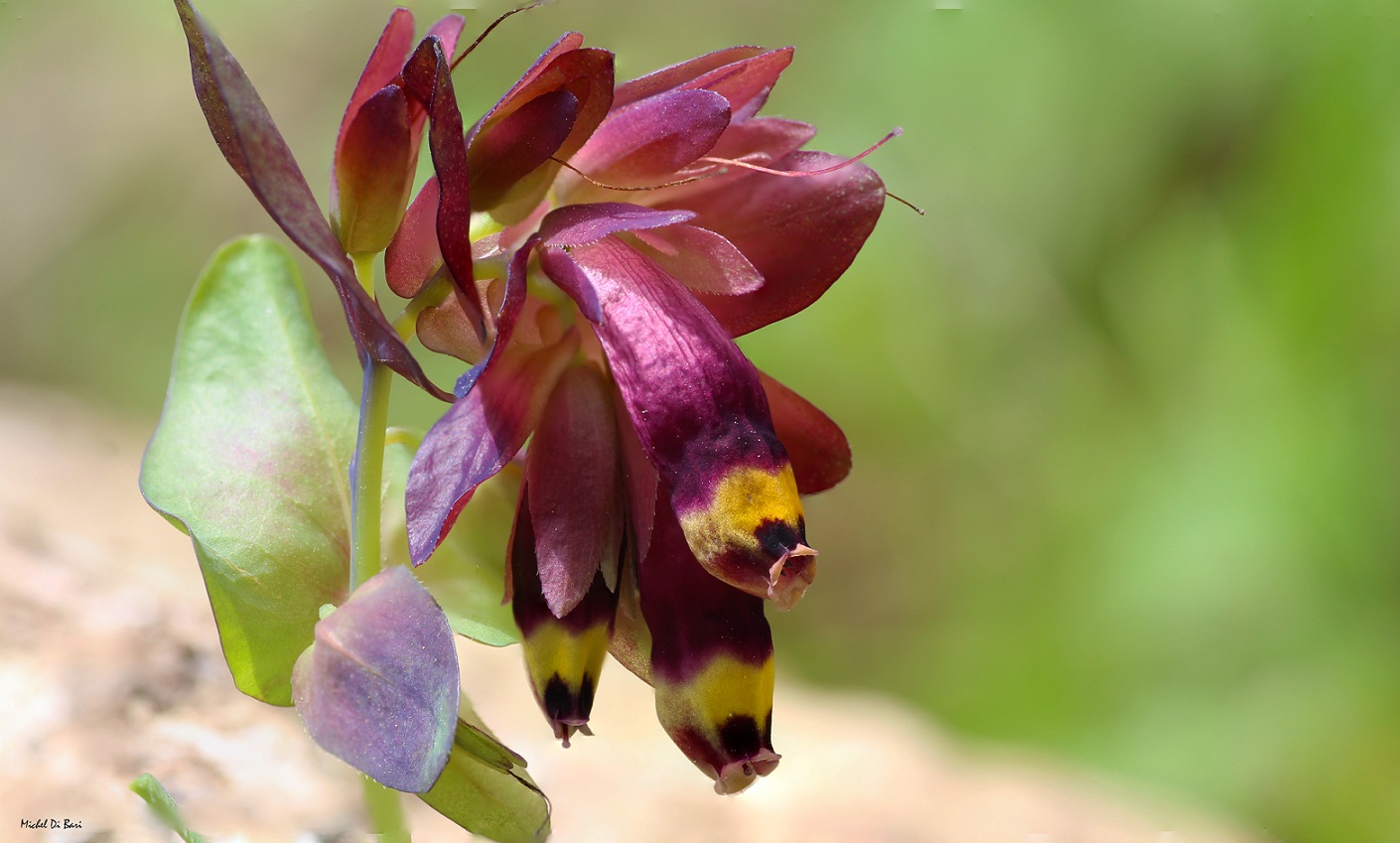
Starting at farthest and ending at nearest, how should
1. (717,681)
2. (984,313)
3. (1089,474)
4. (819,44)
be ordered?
(819,44) < (984,313) < (1089,474) < (717,681)

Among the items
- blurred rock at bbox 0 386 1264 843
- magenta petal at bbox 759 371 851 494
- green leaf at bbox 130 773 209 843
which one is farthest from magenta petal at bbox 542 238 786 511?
blurred rock at bbox 0 386 1264 843

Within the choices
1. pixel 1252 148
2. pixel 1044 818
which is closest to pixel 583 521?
pixel 1044 818

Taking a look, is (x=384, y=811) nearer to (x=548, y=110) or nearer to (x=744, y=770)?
(x=744, y=770)

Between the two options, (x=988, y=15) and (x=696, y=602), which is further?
(x=988, y=15)

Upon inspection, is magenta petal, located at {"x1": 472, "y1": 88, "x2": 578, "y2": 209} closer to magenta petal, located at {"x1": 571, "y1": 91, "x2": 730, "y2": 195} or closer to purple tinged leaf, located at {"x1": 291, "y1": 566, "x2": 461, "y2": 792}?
magenta petal, located at {"x1": 571, "y1": 91, "x2": 730, "y2": 195}

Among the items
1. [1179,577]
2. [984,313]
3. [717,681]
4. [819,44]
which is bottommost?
[717,681]

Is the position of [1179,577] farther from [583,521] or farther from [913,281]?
[583,521]

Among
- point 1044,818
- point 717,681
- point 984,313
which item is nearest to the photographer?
point 717,681
